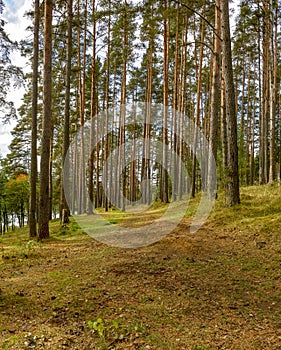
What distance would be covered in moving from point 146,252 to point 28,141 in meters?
25.3

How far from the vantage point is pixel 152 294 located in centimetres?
442

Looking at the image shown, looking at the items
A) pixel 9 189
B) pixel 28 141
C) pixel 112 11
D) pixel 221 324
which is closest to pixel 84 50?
pixel 112 11

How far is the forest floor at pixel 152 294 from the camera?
128 inches

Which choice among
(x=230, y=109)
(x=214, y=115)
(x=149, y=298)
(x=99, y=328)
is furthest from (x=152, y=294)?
(x=214, y=115)

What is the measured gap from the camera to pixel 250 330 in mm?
3400

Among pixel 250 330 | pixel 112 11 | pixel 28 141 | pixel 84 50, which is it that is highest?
pixel 112 11

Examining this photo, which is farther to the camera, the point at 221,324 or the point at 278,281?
the point at 278,281

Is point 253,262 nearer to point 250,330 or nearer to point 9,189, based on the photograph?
point 250,330

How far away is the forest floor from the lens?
3246mm

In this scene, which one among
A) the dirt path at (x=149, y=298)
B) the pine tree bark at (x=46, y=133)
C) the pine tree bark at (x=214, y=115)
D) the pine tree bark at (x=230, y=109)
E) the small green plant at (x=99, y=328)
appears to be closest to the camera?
the small green plant at (x=99, y=328)

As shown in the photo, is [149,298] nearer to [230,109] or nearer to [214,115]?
[230,109]

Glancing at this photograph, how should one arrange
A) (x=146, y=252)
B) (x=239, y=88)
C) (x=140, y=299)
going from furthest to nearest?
(x=239, y=88) → (x=146, y=252) → (x=140, y=299)

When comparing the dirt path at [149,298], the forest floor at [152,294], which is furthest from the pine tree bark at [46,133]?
the dirt path at [149,298]

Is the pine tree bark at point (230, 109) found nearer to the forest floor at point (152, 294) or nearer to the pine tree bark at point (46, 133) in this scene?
the forest floor at point (152, 294)
